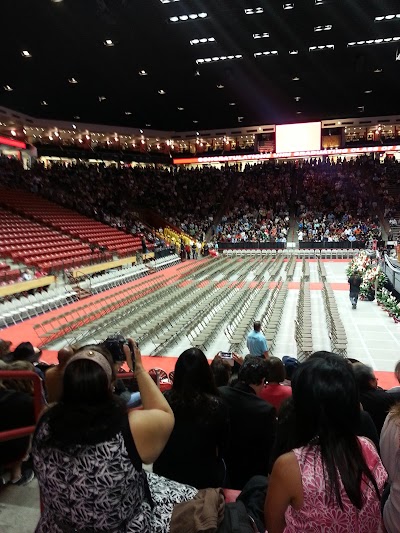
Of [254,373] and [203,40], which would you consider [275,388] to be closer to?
[254,373]

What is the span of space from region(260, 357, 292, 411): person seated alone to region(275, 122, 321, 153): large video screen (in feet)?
104

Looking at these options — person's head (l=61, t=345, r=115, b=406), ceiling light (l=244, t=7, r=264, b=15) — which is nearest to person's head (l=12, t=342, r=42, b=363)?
person's head (l=61, t=345, r=115, b=406)

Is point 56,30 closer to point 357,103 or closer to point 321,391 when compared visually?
point 321,391

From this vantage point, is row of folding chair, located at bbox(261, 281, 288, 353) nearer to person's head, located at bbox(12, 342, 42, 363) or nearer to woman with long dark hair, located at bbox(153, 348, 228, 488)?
person's head, located at bbox(12, 342, 42, 363)

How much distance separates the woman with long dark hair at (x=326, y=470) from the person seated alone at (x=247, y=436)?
113cm

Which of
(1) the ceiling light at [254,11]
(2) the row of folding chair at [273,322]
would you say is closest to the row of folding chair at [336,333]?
(2) the row of folding chair at [273,322]

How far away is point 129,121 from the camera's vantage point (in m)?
31.9

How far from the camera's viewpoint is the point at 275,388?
371 cm

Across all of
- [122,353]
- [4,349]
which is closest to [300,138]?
[4,349]

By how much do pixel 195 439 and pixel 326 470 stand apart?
100cm

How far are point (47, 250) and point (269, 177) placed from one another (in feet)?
77.3

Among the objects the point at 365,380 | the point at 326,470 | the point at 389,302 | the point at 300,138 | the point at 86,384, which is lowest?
the point at 389,302

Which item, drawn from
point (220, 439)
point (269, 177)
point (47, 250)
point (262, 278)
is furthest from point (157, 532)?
point (269, 177)

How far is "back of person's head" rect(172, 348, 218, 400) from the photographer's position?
246 centimetres
